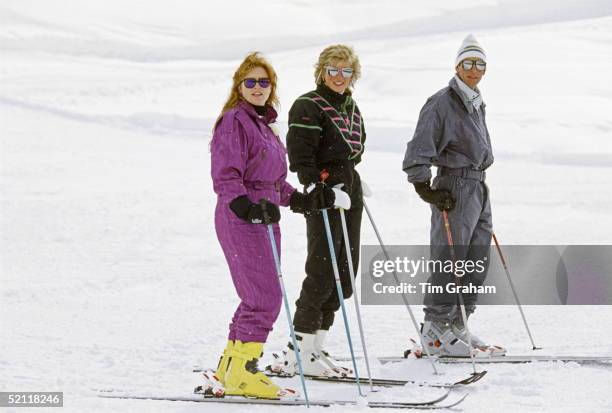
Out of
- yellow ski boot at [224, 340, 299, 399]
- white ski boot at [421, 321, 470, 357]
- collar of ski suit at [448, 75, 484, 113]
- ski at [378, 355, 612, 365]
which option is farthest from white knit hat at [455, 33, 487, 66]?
yellow ski boot at [224, 340, 299, 399]

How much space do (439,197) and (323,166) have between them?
771mm

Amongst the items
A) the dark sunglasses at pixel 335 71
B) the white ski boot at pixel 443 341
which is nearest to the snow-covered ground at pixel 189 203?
the white ski boot at pixel 443 341

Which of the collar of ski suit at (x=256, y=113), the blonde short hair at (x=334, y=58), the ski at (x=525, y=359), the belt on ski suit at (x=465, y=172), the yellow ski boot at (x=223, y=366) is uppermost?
the blonde short hair at (x=334, y=58)

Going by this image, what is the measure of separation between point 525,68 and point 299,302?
1822cm

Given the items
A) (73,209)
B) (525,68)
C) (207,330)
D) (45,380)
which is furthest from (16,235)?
(525,68)

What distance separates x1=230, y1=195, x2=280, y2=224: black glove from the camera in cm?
430

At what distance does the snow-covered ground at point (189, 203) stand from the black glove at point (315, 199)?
3.17ft

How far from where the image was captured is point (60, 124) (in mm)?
17484

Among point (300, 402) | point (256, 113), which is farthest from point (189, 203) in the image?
point (300, 402)

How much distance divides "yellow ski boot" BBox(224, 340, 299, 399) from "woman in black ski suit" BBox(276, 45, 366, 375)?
1.75 ft

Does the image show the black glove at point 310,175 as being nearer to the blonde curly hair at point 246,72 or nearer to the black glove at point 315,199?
the black glove at point 315,199

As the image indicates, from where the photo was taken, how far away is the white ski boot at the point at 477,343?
5500 millimetres

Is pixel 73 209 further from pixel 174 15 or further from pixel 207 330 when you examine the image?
pixel 174 15

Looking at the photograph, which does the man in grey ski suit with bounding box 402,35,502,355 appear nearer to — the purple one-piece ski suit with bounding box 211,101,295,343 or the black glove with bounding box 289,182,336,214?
the black glove with bounding box 289,182,336,214
